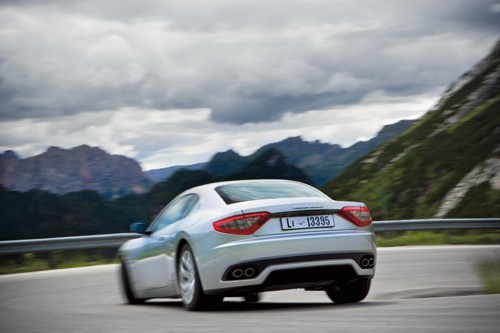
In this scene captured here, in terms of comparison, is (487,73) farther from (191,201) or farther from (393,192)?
(191,201)

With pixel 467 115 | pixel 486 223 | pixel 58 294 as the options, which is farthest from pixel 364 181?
pixel 58 294

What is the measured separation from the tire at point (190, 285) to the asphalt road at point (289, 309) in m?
0.12

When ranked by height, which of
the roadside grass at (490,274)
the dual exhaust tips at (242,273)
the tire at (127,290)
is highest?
the dual exhaust tips at (242,273)

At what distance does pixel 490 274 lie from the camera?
9.74 m

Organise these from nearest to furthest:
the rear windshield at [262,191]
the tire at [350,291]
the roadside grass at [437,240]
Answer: the rear windshield at [262,191]
the tire at [350,291]
the roadside grass at [437,240]

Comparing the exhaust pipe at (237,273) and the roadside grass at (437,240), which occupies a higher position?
the exhaust pipe at (237,273)

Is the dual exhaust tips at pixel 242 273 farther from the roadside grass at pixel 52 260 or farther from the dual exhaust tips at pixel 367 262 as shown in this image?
the roadside grass at pixel 52 260

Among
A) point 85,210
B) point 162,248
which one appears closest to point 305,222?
point 162,248

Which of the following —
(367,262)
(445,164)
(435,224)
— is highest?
(367,262)

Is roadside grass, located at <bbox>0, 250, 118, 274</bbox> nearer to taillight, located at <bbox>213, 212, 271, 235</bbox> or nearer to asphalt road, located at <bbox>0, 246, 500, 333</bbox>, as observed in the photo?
asphalt road, located at <bbox>0, 246, 500, 333</bbox>

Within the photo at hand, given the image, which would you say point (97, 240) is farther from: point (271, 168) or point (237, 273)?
point (271, 168)

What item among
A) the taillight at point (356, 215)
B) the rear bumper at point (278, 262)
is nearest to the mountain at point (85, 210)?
the taillight at point (356, 215)

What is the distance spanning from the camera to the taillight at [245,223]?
849 cm

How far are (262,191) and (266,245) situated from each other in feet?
2.99
